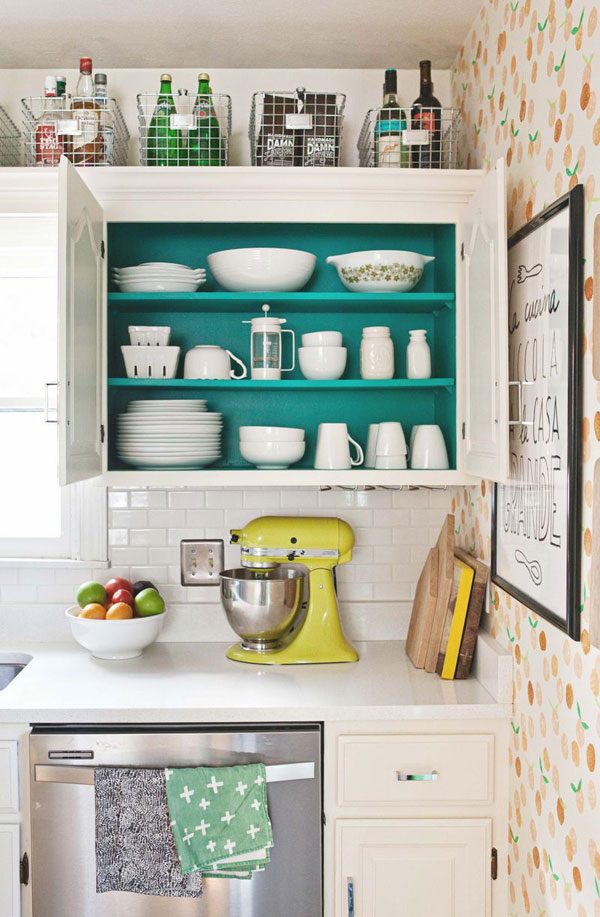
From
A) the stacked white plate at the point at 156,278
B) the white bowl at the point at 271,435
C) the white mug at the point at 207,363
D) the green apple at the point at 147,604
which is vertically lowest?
the green apple at the point at 147,604

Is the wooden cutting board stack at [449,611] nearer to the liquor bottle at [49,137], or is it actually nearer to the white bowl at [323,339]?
the white bowl at [323,339]

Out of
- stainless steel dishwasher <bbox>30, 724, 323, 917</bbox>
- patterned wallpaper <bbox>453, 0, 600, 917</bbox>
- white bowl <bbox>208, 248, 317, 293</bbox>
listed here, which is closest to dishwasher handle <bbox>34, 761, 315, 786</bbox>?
stainless steel dishwasher <bbox>30, 724, 323, 917</bbox>

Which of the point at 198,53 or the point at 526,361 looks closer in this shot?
the point at 526,361

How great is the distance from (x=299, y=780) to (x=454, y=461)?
912 millimetres

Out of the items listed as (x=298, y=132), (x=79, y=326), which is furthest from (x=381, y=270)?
(x=79, y=326)

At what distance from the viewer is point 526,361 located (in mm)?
1816

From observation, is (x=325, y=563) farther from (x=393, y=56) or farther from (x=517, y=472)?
(x=393, y=56)

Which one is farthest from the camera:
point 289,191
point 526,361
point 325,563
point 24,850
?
point 325,563

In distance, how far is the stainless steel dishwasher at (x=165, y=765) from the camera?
1.98 metres

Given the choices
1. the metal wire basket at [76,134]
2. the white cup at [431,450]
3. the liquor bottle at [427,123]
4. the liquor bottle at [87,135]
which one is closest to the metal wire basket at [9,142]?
the metal wire basket at [76,134]

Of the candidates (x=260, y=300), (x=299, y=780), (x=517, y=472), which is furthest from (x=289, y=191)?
(x=299, y=780)

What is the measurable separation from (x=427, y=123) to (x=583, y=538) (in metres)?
1.31

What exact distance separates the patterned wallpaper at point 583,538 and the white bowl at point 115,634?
0.92 metres

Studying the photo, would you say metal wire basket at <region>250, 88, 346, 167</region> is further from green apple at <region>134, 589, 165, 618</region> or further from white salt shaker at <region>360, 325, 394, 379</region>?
green apple at <region>134, 589, 165, 618</region>
